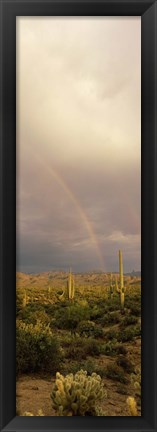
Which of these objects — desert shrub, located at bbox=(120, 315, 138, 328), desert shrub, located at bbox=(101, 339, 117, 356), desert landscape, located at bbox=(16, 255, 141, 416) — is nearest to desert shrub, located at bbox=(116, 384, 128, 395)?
desert landscape, located at bbox=(16, 255, 141, 416)

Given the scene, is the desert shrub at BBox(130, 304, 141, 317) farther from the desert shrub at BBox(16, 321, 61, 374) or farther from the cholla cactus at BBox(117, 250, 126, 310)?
the desert shrub at BBox(16, 321, 61, 374)

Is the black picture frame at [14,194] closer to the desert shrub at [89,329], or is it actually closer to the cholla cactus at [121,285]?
the cholla cactus at [121,285]

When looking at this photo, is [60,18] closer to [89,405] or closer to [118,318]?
[118,318]

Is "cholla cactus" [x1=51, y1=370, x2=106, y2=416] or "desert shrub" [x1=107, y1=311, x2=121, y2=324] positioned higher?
"desert shrub" [x1=107, y1=311, x2=121, y2=324]

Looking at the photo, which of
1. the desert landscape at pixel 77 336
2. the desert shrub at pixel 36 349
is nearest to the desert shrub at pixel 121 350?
the desert landscape at pixel 77 336

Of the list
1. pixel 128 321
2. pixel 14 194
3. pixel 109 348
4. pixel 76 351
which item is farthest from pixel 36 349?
pixel 14 194
